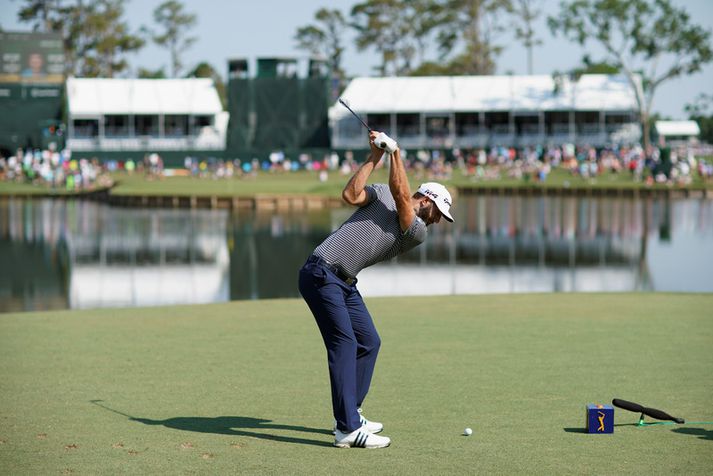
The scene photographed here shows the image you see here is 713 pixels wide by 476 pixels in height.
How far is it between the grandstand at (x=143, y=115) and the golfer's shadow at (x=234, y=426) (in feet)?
250

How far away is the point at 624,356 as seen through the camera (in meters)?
11.2

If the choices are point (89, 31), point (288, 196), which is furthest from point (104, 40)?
point (288, 196)

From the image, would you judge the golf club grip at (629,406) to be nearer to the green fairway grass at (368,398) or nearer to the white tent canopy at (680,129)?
the green fairway grass at (368,398)

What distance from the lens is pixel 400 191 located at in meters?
7.18

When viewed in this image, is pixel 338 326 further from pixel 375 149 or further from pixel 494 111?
pixel 494 111

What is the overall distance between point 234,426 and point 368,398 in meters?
1.40

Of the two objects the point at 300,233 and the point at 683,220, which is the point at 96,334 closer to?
the point at 300,233

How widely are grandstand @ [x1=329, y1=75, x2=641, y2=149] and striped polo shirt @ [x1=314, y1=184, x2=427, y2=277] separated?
75099 millimetres

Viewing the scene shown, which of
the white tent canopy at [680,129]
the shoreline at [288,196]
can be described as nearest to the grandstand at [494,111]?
the shoreline at [288,196]

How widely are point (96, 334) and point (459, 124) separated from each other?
7320 cm

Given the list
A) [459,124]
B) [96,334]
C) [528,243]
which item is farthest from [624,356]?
[459,124]

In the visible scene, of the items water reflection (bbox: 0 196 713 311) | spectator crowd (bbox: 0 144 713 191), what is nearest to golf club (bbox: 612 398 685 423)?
water reflection (bbox: 0 196 713 311)

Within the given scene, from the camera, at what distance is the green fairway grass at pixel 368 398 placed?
23.6 ft

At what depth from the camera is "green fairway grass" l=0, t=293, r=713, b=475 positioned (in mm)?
7188
